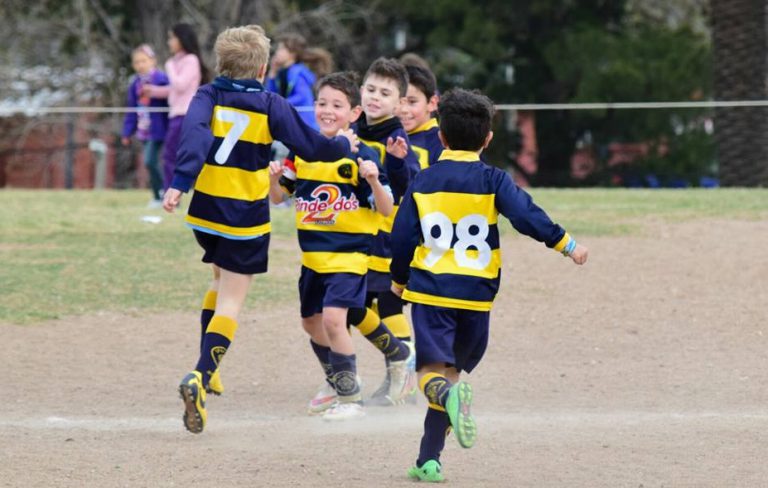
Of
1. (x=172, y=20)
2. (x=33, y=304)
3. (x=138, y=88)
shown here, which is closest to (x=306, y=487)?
(x=33, y=304)

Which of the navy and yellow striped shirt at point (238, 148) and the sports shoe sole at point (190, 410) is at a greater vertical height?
the navy and yellow striped shirt at point (238, 148)

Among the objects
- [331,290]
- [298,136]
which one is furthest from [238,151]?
[331,290]

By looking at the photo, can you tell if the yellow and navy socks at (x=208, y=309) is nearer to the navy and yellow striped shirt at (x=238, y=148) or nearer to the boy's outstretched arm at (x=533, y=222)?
the navy and yellow striped shirt at (x=238, y=148)

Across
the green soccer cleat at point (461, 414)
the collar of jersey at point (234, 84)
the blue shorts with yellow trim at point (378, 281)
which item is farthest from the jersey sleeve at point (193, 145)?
the green soccer cleat at point (461, 414)

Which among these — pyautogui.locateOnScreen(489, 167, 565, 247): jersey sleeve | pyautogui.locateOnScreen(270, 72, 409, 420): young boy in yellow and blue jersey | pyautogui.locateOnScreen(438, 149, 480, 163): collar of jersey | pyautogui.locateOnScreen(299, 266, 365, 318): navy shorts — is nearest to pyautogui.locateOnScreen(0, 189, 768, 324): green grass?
pyautogui.locateOnScreen(299, 266, 365, 318): navy shorts

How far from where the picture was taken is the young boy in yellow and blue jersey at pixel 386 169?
726 centimetres

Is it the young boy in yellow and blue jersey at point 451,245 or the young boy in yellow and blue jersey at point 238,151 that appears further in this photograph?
the young boy in yellow and blue jersey at point 238,151

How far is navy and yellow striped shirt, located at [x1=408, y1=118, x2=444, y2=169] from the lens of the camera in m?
8.13

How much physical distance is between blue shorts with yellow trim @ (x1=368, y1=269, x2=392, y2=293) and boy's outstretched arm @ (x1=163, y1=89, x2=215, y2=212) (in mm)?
1479

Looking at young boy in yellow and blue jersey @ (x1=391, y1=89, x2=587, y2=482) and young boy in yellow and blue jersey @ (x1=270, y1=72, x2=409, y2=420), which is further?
young boy in yellow and blue jersey @ (x1=270, y1=72, x2=409, y2=420)

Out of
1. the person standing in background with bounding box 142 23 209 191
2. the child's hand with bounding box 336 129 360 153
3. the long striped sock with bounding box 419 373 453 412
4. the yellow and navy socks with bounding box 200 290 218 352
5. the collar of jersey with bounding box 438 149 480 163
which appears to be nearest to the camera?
the long striped sock with bounding box 419 373 453 412

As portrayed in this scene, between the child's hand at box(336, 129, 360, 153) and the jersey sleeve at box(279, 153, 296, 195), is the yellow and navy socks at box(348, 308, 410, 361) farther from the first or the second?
the child's hand at box(336, 129, 360, 153)

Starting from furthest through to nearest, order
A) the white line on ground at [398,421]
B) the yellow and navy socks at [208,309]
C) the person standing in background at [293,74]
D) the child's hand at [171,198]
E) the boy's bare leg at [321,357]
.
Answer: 1. the person standing in background at [293,74]
2. the boy's bare leg at [321,357]
3. the yellow and navy socks at [208,309]
4. the white line on ground at [398,421]
5. the child's hand at [171,198]

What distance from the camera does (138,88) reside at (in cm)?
1617
